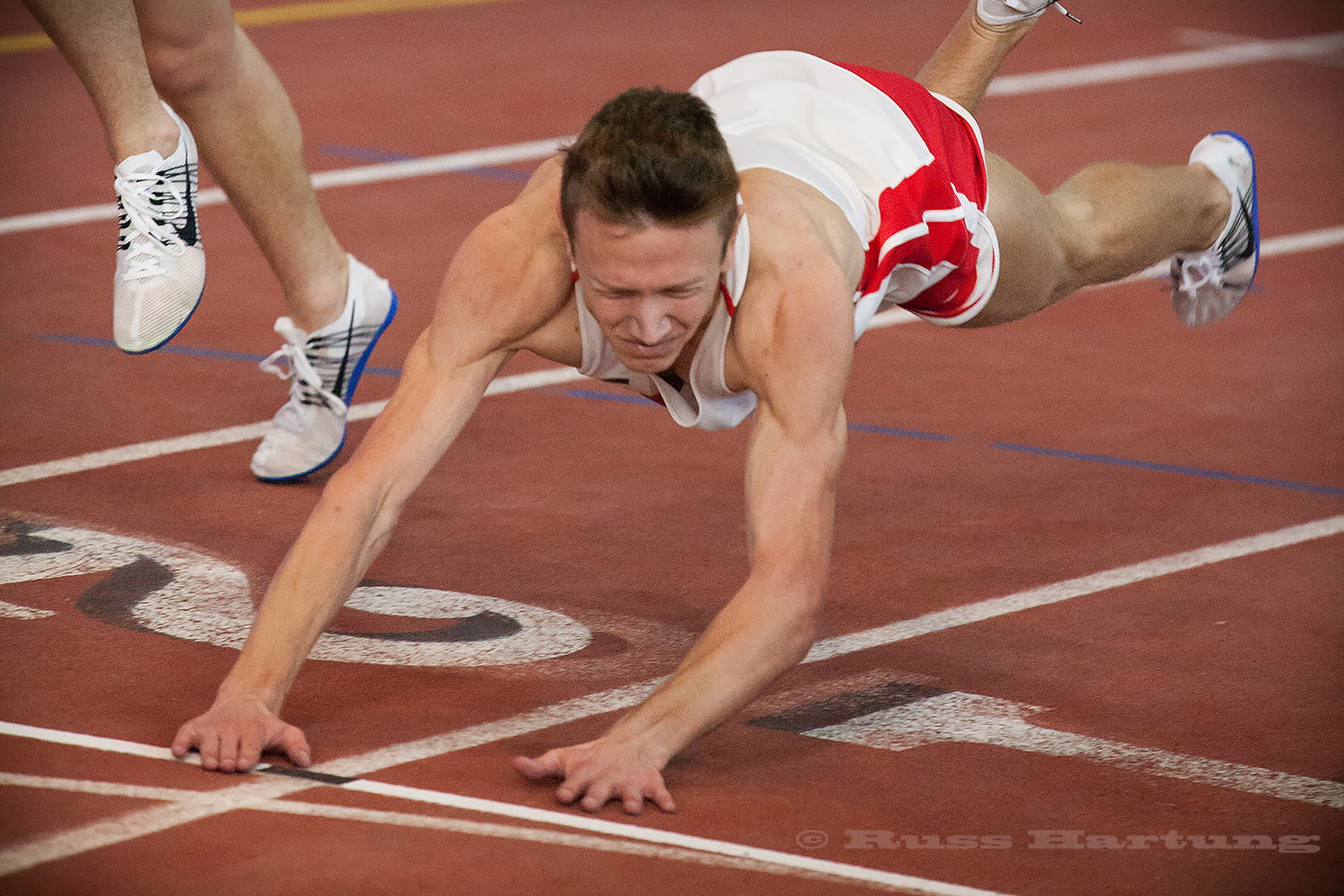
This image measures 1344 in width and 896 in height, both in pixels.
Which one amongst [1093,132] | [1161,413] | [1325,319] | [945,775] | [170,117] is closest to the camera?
[945,775]

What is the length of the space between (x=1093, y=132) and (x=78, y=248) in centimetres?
526

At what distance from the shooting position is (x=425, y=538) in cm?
504

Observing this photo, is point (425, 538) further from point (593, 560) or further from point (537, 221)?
point (537, 221)

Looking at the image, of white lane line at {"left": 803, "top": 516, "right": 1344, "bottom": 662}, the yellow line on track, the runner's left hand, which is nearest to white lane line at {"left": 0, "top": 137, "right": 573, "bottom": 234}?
the yellow line on track

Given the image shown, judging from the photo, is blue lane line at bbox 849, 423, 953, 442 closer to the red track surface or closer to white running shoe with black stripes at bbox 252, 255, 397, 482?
the red track surface

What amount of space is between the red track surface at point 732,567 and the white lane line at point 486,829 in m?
0.02

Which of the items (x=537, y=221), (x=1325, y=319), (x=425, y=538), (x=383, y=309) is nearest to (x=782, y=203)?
(x=537, y=221)

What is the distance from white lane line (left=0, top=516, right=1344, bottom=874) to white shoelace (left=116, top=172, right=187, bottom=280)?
144cm

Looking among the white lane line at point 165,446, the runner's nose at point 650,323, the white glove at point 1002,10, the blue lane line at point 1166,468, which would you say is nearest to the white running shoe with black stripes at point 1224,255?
the blue lane line at point 1166,468

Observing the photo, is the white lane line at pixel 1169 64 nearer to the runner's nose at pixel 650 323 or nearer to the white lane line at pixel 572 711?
the white lane line at pixel 572 711

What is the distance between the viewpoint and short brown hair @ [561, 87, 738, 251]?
3486 millimetres

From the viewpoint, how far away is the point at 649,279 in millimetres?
3557

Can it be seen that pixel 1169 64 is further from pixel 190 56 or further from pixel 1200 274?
pixel 190 56

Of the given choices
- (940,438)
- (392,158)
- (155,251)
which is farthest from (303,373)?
(392,158)
